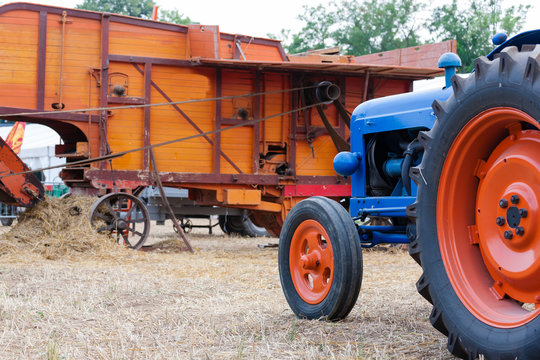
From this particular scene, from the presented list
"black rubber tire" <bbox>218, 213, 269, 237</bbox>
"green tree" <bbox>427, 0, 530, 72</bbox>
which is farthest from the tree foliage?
"black rubber tire" <bbox>218, 213, 269, 237</bbox>

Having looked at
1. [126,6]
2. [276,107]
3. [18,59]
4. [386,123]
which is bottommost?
[386,123]

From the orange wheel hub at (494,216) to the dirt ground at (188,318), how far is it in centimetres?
59

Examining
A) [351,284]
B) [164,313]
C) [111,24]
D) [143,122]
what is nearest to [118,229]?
[143,122]

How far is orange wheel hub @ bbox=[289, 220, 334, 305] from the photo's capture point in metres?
3.96

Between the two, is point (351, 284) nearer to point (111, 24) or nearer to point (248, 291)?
point (248, 291)

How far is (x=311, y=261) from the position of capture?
4.05 meters

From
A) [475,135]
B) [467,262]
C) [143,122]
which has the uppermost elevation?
[143,122]

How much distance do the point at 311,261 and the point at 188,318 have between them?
0.93 meters

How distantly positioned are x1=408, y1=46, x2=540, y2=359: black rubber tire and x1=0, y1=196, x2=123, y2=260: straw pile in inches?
254

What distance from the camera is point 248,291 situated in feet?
18.9

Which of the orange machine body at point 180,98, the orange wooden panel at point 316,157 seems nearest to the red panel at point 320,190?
the orange machine body at point 180,98

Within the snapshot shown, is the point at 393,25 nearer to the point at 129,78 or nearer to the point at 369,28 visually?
the point at 369,28

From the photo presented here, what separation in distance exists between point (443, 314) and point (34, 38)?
8397mm

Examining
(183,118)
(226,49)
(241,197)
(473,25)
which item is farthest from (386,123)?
(473,25)
